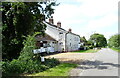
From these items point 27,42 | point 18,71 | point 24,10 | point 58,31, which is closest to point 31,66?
point 18,71

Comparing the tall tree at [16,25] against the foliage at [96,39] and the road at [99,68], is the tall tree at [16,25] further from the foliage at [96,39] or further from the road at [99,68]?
the foliage at [96,39]

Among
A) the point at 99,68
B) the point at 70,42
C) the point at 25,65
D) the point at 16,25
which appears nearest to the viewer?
the point at 25,65

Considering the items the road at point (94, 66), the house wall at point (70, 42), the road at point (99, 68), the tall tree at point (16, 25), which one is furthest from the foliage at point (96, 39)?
the tall tree at point (16, 25)

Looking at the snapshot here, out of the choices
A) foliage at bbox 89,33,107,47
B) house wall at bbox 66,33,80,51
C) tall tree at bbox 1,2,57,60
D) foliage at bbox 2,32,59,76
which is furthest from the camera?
foliage at bbox 89,33,107,47

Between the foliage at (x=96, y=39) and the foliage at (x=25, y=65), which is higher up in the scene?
the foliage at (x=96, y=39)

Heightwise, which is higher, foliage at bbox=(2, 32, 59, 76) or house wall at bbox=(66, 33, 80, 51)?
house wall at bbox=(66, 33, 80, 51)

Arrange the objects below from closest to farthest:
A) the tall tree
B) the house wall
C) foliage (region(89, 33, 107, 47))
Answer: the tall tree, the house wall, foliage (region(89, 33, 107, 47))

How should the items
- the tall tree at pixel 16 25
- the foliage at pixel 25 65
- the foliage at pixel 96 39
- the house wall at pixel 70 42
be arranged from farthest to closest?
the foliage at pixel 96 39, the house wall at pixel 70 42, the tall tree at pixel 16 25, the foliage at pixel 25 65

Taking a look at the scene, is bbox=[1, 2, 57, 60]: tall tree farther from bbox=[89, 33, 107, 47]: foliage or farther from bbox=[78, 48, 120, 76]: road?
bbox=[89, 33, 107, 47]: foliage

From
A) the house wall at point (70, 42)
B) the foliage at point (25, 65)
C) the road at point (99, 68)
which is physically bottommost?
the road at point (99, 68)

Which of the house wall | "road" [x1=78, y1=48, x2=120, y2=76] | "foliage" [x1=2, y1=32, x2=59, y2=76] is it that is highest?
the house wall

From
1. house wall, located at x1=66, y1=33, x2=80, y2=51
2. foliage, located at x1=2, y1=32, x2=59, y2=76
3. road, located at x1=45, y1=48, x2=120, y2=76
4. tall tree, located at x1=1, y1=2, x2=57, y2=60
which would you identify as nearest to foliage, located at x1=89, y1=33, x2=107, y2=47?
house wall, located at x1=66, y1=33, x2=80, y2=51

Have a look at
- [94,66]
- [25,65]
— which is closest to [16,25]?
[25,65]

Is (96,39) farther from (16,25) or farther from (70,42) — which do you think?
(16,25)
